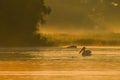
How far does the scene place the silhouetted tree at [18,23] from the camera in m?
46.6

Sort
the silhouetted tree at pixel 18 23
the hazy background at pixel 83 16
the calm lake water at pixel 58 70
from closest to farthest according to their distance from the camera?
the calm lake water at pixel 58 70
the silhouetted tree at pixel 18 23
the hazy background at pixel 83 16

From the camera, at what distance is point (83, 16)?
110m

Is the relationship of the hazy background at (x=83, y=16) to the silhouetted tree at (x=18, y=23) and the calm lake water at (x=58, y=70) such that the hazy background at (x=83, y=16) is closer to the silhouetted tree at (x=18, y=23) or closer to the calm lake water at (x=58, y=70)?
the silhouetted tree at (x=18, y=23)

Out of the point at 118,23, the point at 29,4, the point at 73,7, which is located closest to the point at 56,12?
the point at 73,7

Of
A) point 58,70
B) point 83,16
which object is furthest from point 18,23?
point 83,16

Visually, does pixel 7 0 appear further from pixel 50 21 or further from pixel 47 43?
pixel 50 21

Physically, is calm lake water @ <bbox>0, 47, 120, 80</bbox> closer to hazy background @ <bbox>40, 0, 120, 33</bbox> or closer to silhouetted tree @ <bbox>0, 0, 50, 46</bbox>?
silhouetted tree @ <bbox>0, 0, 50, 46</bbox>

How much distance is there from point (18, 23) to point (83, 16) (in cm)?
6303

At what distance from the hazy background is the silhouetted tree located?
141 feet

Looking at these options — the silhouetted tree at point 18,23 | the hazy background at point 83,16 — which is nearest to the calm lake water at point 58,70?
the silhouetted tree at point 18,23

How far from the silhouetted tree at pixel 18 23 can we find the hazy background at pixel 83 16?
1695 inches

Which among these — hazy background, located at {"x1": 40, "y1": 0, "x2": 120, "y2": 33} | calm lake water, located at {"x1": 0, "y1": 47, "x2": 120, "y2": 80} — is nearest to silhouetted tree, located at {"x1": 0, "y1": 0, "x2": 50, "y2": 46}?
calm lake water, located at {"x1": 0, "y1": 47, "x2": 120, "y2": 80}

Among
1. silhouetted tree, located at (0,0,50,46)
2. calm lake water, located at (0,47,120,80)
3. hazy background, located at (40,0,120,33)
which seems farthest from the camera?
hazy background, located at (40,0,120,33)

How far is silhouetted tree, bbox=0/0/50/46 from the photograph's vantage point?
46.6 m
